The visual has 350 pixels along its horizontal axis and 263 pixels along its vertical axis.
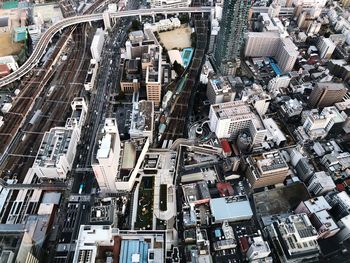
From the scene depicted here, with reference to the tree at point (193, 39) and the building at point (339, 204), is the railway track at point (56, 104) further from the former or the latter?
the building at point (339, 204)

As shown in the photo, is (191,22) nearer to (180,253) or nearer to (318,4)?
(318,4)

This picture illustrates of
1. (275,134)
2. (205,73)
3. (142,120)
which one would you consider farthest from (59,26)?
(275,134)

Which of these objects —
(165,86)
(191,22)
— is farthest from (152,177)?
(191,22)


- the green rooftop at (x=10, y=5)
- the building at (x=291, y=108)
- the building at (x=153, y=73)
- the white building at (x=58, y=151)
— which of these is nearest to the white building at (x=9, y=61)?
the white building at (x=58, y=151)

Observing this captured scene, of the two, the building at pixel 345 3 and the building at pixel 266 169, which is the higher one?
the building at pixel 345 3

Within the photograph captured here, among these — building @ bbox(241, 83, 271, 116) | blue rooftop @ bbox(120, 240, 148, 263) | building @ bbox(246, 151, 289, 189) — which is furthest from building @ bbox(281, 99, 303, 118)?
blue rooftop @ bbox(120, 240, 148, 263)

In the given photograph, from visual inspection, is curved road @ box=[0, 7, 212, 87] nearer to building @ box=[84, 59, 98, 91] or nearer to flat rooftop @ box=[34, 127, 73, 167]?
building @ box=[84, 59, 98, 91]
